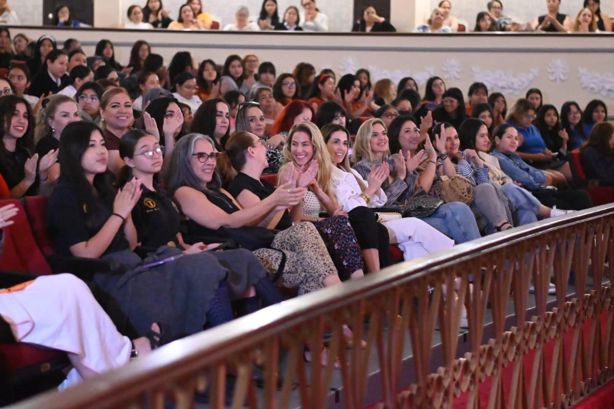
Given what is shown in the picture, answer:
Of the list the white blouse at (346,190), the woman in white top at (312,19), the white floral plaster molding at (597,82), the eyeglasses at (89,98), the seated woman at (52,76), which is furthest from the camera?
the woman in white top at (312,19)

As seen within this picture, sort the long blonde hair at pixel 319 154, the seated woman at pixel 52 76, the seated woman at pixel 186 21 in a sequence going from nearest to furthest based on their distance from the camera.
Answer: the long blonde hair at pixel 319 154 < the seated woman at pixel 52 76 < the seated woman at pixel 186 21

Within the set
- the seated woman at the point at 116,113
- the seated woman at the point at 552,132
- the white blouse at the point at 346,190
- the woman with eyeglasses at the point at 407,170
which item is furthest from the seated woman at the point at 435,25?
the seated woman at the point at 116,113

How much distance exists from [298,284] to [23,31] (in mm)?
8498

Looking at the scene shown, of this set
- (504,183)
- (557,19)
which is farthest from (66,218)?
(557,19)

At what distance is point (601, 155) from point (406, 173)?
99.7 inches

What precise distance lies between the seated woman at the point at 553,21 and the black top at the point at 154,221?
357 inches

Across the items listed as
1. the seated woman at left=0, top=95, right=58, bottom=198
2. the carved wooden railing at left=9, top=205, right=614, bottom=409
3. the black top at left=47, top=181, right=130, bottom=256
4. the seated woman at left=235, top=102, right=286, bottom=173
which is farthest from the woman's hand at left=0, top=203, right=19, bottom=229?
the seated woman at left=235, top=102, right=286, bottom=173

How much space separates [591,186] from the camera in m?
9.03

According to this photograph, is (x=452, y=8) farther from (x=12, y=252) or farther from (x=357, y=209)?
(x=12, y=252)

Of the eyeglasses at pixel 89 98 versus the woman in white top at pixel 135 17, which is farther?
the woman in white top at pixel 135 17

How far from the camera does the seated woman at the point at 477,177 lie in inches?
283

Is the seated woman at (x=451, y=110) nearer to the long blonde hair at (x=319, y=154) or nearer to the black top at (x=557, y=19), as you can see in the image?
the black top at (x=557, y=19)

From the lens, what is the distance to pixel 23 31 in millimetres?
12758

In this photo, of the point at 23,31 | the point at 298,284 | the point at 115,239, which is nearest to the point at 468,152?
the point at 298,284
